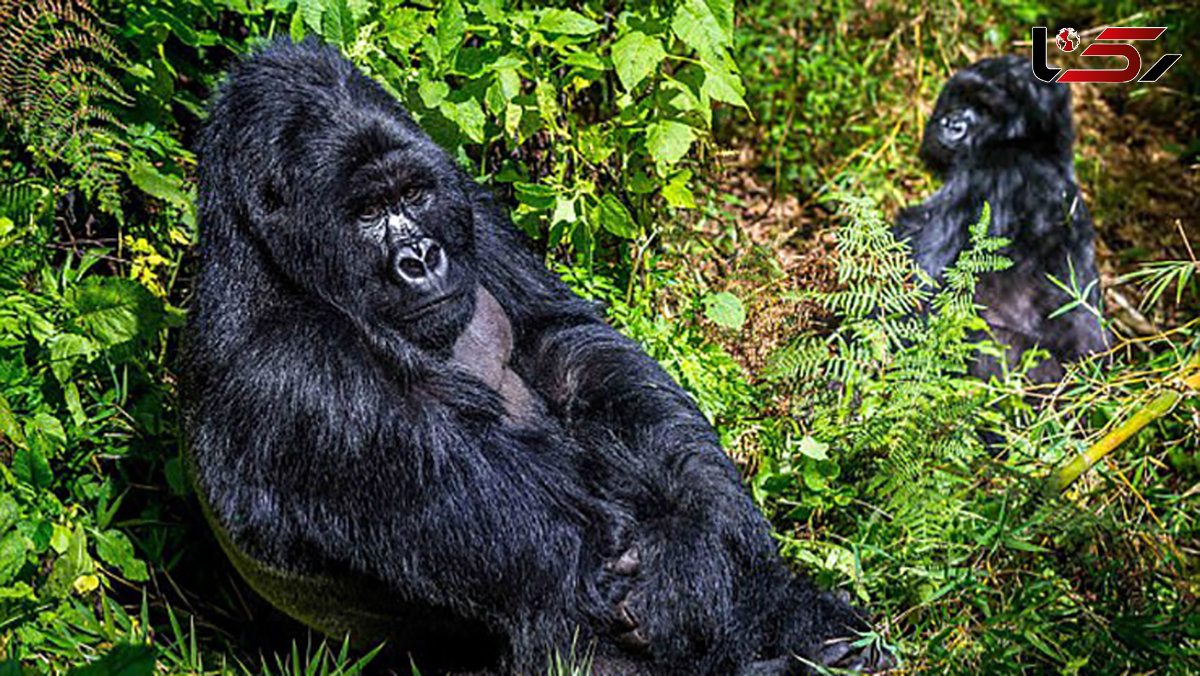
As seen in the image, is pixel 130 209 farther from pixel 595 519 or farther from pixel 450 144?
pixel 595 519

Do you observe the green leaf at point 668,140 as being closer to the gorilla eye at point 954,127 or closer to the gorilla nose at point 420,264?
the gorilla nose at point 420,264

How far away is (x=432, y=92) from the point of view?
3.97 m

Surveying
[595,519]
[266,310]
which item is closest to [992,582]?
[595,519]

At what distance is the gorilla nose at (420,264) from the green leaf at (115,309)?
90 centimetres

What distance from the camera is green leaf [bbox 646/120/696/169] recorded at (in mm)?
4156

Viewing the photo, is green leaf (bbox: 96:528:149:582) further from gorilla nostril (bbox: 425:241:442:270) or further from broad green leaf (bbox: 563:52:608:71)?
broad green leaf (bbox: 563:52:608:71)

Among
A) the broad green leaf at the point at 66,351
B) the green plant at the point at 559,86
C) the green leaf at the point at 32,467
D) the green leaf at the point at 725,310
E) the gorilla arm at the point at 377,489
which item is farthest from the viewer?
the green leaf at the point at 725,310

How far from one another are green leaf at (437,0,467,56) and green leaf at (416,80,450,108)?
10 centimetres

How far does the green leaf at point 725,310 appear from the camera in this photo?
425 cm

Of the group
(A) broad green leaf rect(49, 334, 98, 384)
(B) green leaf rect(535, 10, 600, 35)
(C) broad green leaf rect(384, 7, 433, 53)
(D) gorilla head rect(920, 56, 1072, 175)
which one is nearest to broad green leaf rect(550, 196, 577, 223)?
(B) green leaf rect(535, 10, 600, 35)

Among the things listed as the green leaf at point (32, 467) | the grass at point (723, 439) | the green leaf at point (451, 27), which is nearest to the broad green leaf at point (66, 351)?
the grass at point (723, 439)

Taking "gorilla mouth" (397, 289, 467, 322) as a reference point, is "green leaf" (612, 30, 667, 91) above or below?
above

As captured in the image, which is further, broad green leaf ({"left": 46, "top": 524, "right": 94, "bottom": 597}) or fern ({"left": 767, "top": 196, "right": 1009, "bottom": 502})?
fern ({"left": 767, "top": 196, "right": 1009, "bottom": 502})

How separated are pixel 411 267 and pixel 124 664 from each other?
128 cm
